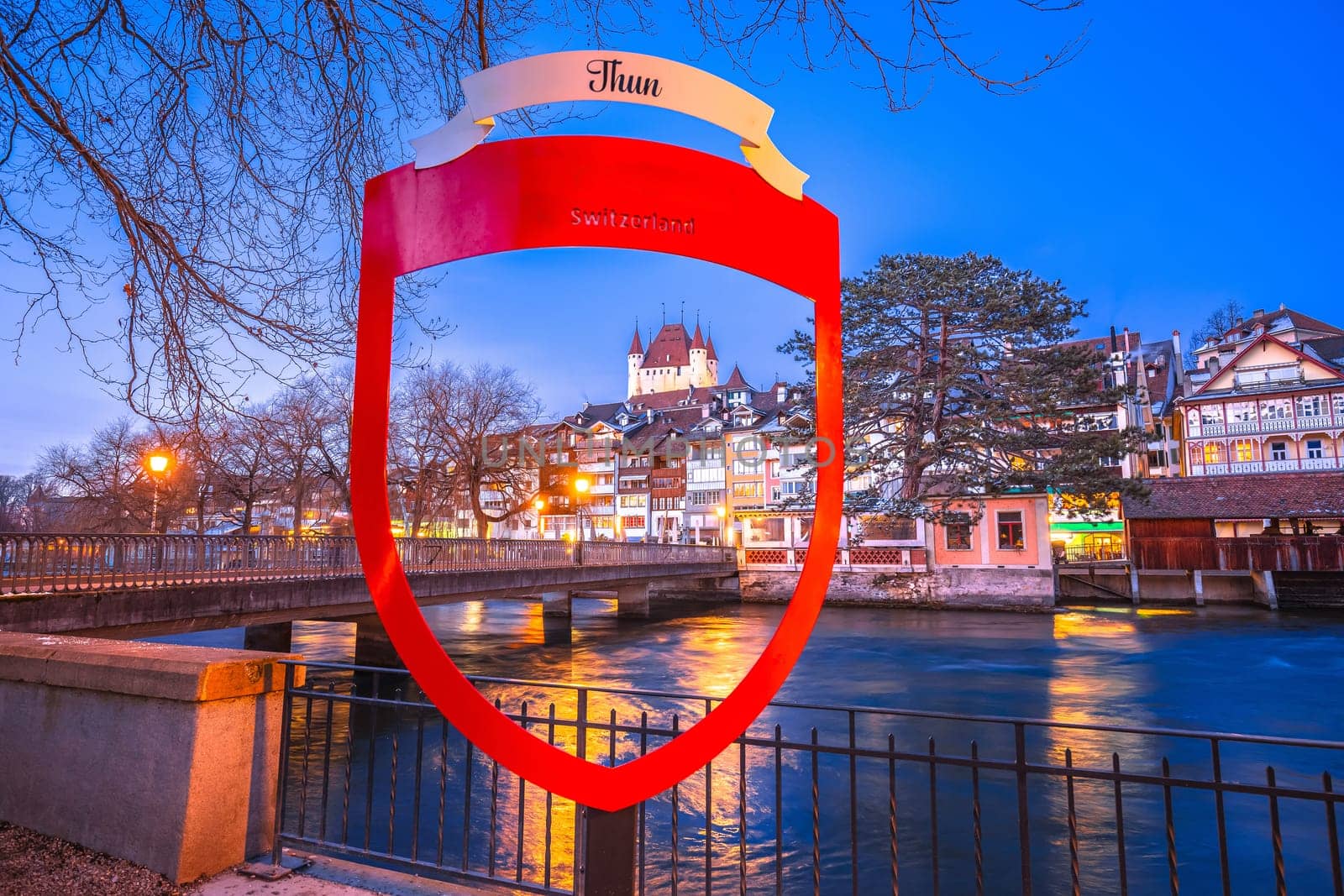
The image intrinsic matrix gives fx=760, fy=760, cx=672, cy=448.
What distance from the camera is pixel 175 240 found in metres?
4.22

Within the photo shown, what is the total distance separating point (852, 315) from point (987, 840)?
81.5 feet

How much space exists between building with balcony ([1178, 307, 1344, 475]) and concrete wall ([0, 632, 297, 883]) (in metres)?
50.1

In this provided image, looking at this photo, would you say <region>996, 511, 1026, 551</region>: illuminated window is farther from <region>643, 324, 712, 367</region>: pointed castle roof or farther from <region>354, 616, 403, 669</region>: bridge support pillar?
<region>643, 324, 712, 367</region>: pointed castle roof

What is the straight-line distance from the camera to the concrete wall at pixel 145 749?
346cm

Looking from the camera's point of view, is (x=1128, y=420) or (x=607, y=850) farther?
(x=1128, y=420)

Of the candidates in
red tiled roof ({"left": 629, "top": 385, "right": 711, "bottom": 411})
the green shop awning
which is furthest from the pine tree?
red tiled roof ({"left": 629, "top": 385, "right": 711, "bottom": 411})

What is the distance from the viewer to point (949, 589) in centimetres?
3572

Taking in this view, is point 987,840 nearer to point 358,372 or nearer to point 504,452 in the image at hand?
point 358,372

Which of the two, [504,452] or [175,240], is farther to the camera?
[504,452]

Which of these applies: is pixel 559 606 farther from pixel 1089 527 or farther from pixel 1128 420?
pixel 1128 420

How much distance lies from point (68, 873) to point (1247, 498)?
4381cm

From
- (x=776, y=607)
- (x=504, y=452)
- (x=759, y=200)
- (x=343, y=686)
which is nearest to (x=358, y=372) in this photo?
(x=759, y=200)

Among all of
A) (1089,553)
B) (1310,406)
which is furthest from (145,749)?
(1310,406)

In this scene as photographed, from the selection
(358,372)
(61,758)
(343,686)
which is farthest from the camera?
(343,686)
